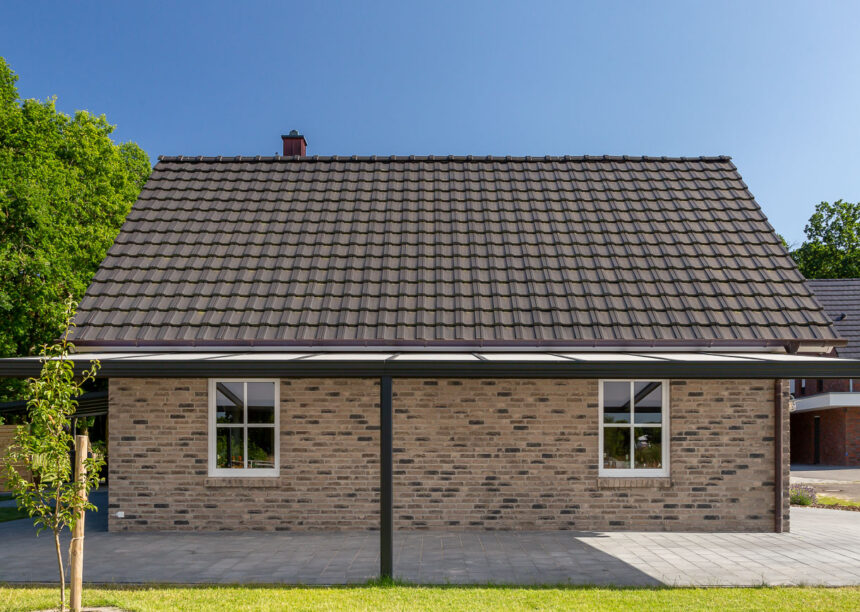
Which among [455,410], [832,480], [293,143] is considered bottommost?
[832,480]

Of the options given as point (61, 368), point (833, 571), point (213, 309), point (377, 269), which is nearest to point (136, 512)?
point (213, 309)

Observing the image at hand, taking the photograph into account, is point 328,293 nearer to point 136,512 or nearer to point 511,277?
point 511,277

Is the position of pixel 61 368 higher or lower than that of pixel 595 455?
higher

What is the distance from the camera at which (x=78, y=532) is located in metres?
5.62

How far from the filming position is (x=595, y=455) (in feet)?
30.2

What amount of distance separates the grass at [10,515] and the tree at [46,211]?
3803 millimetres

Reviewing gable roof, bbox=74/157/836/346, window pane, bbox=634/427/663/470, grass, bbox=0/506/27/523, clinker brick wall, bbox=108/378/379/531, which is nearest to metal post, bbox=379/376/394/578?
gable roof, bbox=74/157/836/346

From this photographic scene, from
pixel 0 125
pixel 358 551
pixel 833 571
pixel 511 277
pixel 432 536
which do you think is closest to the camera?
pixel 833 571

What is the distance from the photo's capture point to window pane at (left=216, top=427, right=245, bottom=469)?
9336 mm

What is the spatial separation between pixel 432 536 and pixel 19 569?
5300mm

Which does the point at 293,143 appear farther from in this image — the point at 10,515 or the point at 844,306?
the point at 844,306

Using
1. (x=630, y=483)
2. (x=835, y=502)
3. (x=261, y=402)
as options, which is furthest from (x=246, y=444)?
(x=835, y=502)

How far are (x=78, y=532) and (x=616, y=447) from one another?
24.2 ft

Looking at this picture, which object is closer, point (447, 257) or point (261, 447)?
point (261, 447)
